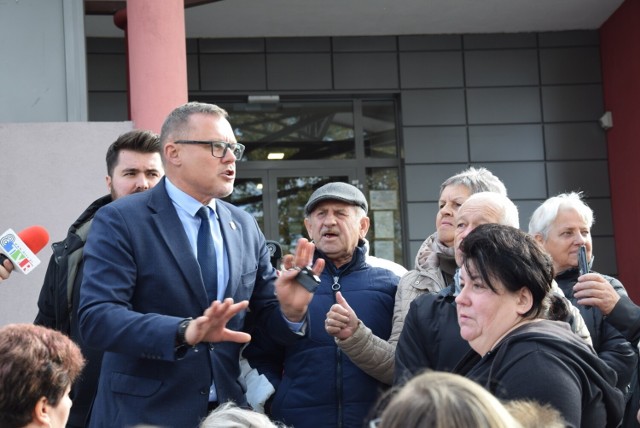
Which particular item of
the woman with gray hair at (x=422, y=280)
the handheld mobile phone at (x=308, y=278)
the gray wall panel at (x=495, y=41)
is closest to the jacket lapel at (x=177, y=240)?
the handheld mobile phone at (x=308, y=278)

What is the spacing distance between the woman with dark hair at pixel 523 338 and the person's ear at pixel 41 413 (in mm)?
1225

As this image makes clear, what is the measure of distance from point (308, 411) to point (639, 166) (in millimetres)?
6947

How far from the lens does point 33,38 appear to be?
23.3 feet

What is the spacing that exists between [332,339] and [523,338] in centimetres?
135

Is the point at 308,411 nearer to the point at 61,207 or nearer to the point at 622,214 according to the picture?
the point at 61,207

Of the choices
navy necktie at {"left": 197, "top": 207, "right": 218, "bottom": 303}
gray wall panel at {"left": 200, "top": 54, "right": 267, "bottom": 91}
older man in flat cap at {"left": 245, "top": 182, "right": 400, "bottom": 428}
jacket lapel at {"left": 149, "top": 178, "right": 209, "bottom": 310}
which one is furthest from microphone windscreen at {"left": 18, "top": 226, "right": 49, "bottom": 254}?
gray wall panel at {"left": 200, "top": 54, "right": 267, "bottom": 91}

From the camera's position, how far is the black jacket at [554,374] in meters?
2.78

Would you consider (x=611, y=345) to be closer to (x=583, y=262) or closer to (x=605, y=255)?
(x=583, y=262)

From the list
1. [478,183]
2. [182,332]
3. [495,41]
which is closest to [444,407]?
[182,332]

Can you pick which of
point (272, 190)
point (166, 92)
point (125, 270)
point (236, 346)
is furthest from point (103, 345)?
point (272, 190)

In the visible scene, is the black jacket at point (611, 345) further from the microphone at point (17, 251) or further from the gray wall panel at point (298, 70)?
the gray wall panel at point (298, 70)

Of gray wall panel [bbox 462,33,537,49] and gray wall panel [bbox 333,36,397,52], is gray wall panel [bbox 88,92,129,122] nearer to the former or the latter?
gray wall panel [bbox 333,36,397,52]

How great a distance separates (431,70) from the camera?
10586 millimetres

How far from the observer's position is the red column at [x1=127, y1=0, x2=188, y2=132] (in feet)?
23.6
